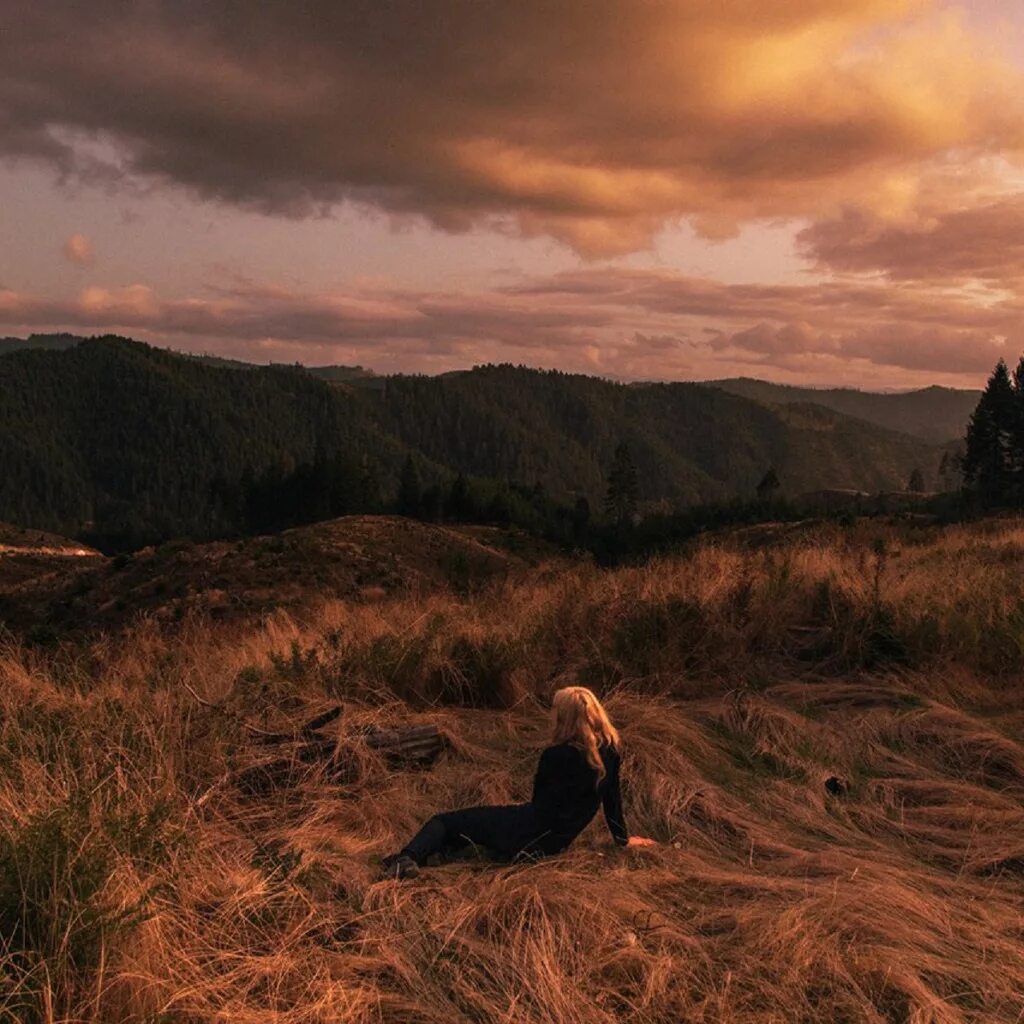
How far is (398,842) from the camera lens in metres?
4.01

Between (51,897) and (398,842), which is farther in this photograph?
(398,842)

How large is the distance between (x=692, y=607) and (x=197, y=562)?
30161 millimetres

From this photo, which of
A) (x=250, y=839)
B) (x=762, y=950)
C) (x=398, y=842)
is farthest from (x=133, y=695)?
(x=762, y=950)

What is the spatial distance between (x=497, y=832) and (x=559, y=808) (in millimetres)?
346

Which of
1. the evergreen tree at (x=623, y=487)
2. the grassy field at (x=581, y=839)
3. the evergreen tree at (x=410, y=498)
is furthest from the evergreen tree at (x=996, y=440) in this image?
the grassy field at (x=581, y=839)

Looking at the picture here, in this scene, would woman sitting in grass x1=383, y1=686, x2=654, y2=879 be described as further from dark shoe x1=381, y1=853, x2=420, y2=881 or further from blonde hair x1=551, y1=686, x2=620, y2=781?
dark shoe x1=381, y1=853, x2=420, y2=881

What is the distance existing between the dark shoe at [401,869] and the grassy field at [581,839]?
103mm

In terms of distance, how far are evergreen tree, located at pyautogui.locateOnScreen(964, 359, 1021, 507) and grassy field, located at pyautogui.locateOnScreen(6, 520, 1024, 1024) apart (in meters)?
59.9

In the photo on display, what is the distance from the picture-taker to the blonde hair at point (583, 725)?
12.9ft

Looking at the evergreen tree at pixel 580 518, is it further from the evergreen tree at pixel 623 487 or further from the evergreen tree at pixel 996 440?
the evergreen tree at pixel 996 440

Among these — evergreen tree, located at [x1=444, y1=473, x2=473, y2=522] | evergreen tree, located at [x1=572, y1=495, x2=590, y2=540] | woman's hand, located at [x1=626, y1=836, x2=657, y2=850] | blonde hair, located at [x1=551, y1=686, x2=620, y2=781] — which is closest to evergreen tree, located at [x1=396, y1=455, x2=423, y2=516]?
evergreen tree, located at [x1=444, y1=473, x2=473, y2=522]

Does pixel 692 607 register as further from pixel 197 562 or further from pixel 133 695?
pixel 197 562

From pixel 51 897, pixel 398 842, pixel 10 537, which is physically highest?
pixel 51 897

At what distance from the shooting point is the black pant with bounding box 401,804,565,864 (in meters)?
3.78
